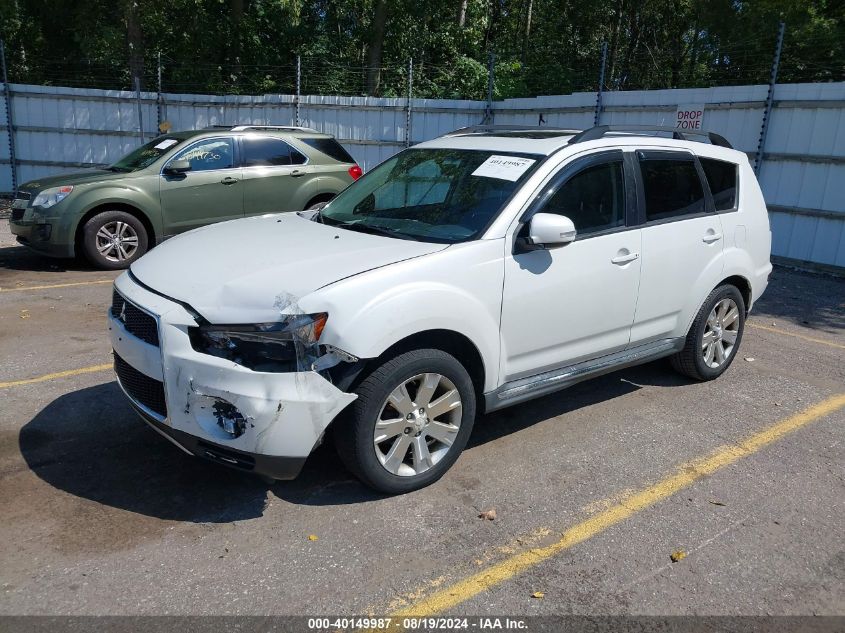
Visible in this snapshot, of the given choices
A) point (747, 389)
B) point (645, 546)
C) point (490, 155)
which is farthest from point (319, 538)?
point (747, 389)

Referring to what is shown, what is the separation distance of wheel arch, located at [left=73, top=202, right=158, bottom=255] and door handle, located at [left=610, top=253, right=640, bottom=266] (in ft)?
21.4

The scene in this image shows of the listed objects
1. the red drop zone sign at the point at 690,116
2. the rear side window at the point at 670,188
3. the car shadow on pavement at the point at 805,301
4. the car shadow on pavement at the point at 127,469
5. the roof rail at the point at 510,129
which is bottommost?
the car shadow on pavement at the point at 127,469

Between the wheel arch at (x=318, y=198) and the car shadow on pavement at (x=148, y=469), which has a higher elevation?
the wheel arch at (x=318, y=198)

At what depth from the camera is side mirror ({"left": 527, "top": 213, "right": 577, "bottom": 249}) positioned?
3.94 metres

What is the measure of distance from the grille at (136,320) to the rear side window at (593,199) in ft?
7.29

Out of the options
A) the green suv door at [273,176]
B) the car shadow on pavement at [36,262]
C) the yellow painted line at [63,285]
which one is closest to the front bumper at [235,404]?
the yellow painted line at [63,285]

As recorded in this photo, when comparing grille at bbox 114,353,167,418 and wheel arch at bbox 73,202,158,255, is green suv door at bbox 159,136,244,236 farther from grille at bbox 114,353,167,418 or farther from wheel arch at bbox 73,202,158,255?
grille at bbox 114,353,167,418

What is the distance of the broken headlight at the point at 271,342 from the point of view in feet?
10.8

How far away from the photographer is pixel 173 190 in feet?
29.9

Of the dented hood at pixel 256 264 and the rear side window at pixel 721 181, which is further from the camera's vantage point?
the rear side window at pixel 721 181

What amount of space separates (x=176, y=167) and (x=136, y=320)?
600cm

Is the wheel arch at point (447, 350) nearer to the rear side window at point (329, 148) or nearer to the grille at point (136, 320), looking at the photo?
the grille at point (136, 320)

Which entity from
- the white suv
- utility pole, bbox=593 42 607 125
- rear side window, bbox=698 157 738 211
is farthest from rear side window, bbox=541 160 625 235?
utility pole, bbox=593 42 607 125

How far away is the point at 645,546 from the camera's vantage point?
11.3 ft
